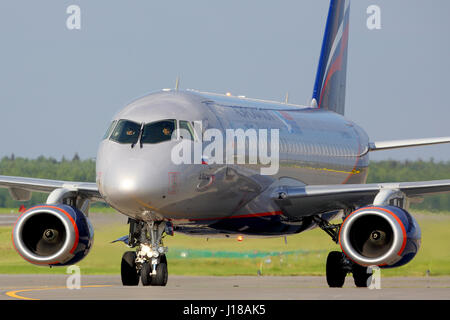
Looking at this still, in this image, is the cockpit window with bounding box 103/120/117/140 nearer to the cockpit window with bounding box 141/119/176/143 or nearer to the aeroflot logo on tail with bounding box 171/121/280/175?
the cockpit window with bounding box 141/119/176/143

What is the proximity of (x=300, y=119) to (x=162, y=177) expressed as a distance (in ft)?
27.6

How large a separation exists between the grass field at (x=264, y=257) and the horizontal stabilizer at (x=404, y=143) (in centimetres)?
270

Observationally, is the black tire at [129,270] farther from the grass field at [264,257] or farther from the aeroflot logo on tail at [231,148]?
the grass field at [264,257]

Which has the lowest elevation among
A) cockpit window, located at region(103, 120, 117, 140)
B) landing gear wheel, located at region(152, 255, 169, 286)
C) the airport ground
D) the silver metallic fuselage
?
the airport ground

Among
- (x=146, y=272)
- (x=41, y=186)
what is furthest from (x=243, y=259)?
(x=146, y=272)

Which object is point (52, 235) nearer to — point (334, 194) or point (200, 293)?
point (200, 293)

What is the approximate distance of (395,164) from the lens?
39750mm

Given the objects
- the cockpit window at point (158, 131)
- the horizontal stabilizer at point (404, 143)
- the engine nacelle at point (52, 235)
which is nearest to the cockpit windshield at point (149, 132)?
the cockpit window at point (158, 131)

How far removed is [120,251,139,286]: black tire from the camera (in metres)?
24.6

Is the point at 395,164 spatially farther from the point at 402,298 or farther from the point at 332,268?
the point at 402,298

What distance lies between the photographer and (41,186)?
2556cm

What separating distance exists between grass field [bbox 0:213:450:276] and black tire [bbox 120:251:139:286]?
712 centimetres

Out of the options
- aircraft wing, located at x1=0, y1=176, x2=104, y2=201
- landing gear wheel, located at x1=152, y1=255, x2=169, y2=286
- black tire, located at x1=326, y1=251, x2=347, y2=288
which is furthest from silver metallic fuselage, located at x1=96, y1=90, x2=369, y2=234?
aircraft wing, located at x1=0, y1=176, x2=104, y2=201
